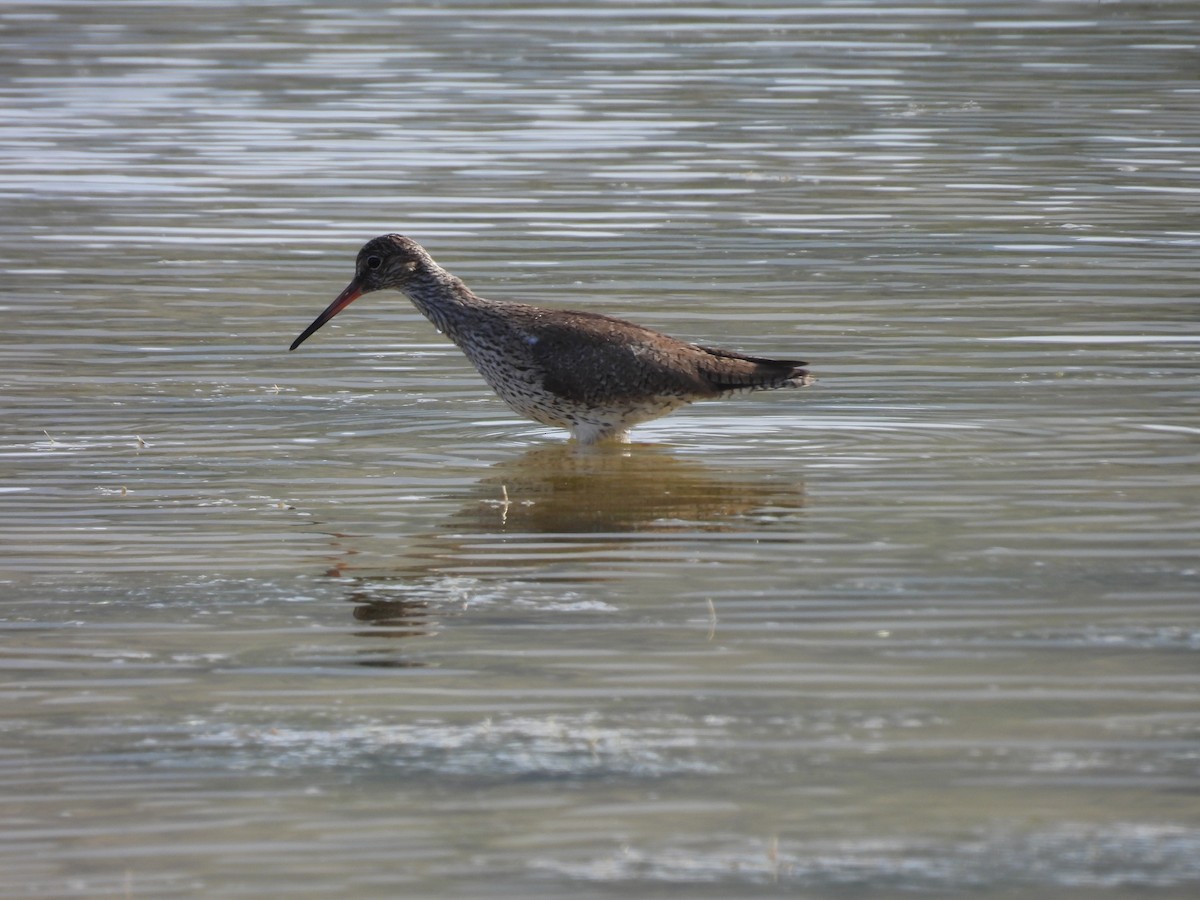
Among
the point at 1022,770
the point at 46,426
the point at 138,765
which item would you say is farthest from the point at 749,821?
the point at 46,426

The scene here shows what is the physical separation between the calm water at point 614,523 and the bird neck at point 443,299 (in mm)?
547

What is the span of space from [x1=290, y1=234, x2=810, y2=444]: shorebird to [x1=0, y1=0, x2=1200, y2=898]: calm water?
0.29 meters

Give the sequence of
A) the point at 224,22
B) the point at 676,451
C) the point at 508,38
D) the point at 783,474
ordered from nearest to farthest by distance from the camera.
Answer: the point at 783,474 → the point at 676,451 → the point at 508,38 → the point at 224,22

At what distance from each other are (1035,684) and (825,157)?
13348mm

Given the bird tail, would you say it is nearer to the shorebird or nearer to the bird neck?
the shorebird

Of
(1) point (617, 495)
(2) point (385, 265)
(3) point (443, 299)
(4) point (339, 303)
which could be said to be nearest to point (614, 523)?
(1) point (617, 495)

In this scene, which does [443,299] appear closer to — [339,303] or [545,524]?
[339,303]

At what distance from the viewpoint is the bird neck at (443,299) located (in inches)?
486

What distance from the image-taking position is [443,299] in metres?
12.5

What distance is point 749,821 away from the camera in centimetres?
642

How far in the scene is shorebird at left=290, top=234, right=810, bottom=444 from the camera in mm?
11609

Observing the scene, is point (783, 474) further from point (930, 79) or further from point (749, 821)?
point (930, 79)

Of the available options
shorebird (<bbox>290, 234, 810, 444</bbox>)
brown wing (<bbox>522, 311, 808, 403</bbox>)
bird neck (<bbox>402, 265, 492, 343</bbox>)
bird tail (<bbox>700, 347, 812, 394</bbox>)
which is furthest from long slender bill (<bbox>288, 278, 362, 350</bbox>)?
bird tail (<bbox>700, 347, 812, 394</bbox>)

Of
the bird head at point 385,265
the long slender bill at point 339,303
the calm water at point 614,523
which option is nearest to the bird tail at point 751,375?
the calm water at point 614,523
